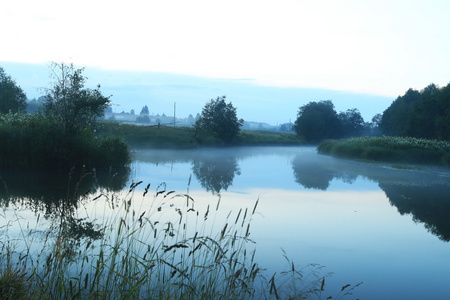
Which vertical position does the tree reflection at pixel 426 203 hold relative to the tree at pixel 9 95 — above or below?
below

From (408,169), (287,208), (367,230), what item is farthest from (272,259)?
(408,169)

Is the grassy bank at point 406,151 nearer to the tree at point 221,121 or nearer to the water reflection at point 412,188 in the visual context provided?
the water reflection at point 412,188

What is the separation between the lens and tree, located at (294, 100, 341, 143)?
63688 mm

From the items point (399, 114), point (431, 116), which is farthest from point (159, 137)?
point (399, 114)

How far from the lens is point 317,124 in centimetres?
6344

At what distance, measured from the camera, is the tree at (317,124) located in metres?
63.7

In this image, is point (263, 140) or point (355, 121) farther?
point (355, 121)

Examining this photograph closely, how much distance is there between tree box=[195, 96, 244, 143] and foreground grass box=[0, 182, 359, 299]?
124 ft

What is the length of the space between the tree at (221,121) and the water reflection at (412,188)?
2563cm

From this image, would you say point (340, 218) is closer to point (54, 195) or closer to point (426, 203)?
point (426, 203)

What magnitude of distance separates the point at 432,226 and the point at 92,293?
808 cm

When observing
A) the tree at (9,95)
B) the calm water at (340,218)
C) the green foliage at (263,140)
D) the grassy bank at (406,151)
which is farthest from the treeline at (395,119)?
the tree at (9,95)

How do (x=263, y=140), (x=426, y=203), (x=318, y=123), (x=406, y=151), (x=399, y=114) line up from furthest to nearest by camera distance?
1. (x=318, y=123)
2. (x=263, y=140)
3. (x=399, y=114)
4. (x=406, y=151)
5. (x=426, y=203)

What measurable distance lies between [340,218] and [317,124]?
179ft
